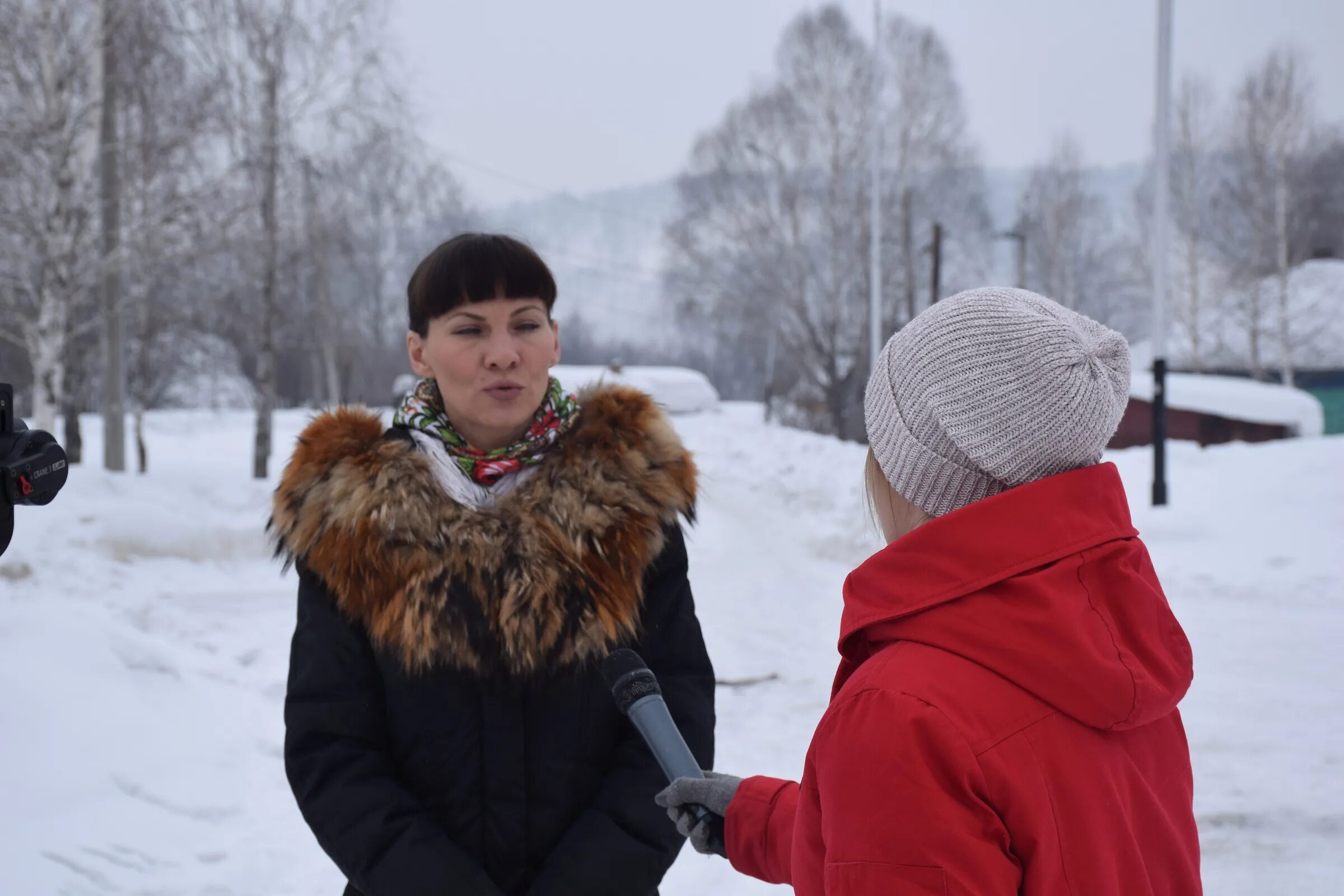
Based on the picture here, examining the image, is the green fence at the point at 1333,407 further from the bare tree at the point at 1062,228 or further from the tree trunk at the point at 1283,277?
the bare tree at the point at 1062,228

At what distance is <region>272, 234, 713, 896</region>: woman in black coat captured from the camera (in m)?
1.56

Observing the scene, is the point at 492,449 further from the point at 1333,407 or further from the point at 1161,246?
the point at 1333,407

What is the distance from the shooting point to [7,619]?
4.13 metres

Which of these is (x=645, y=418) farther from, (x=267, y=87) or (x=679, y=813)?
(x=267, y=87)

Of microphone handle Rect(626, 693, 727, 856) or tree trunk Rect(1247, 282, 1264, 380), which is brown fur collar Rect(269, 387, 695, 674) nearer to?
microphone handle Rect(626, 693, 727, 856)

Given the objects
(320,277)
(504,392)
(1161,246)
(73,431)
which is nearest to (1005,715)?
(504,392)

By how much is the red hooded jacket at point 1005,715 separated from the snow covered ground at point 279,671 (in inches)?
28.9

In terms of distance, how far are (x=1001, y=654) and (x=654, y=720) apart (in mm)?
550

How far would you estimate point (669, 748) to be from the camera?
1346mm

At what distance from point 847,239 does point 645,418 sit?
21418mm

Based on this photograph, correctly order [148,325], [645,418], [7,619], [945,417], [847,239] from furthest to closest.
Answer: [847,239]
[148,325]
[7,619]
[645,418]
[945,417]

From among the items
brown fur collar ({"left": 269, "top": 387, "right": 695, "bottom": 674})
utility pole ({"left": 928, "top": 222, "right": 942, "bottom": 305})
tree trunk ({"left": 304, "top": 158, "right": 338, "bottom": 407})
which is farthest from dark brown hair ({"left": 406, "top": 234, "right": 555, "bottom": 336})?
utility pole ({"left": 928, "top": 222, "right": 942, "bottom": 305})

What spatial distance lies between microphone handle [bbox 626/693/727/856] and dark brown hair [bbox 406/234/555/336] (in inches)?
30.6

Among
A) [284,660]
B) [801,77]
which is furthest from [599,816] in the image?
[801,77]
